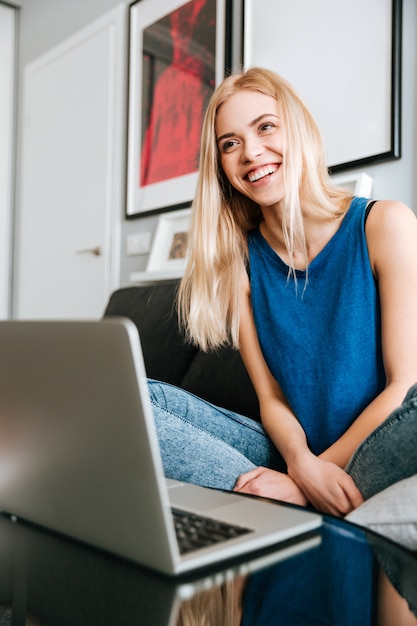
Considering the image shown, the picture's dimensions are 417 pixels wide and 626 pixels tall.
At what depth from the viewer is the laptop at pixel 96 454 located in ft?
1.55

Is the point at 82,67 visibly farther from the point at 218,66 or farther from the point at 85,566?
the point at 85,566

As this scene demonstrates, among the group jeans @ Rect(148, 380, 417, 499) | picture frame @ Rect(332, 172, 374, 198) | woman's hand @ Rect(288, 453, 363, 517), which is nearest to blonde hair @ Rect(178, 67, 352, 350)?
jeans @ Rect(148, 380, 417, 499)

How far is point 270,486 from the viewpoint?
104cm

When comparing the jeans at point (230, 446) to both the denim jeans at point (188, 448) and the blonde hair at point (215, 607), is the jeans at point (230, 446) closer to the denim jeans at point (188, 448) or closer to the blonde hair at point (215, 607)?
the denim jeans at point (188, 448)

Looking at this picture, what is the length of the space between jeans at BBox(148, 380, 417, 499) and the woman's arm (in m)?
0.14

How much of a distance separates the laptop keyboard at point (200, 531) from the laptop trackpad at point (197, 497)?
0.14ft

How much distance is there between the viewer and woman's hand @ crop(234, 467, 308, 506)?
102 cm

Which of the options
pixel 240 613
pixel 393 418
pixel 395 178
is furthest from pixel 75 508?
pixel 395 178

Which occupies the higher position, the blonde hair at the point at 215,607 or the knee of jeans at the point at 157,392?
the knee of jeans at the point at 157,392

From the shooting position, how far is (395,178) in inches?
72.8

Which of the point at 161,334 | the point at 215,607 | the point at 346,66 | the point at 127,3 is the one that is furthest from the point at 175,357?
the point at 127,3

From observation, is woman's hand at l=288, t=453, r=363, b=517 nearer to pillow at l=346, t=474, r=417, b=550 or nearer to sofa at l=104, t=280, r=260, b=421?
pillow at l=346, t=474, r=417, b=550

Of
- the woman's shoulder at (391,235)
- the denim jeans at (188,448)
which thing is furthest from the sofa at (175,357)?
the woman's shoulder at (391,235)

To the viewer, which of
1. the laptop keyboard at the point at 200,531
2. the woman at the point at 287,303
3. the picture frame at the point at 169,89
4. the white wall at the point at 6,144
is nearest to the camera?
the laptop keyboard at the point at 200,531
